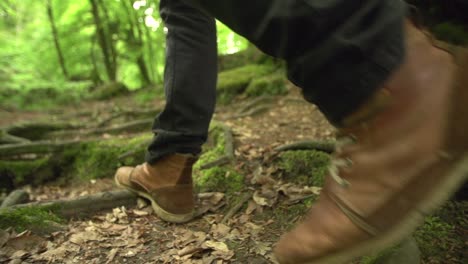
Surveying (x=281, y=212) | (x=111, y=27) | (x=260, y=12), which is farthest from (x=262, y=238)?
(x=111, y=27)

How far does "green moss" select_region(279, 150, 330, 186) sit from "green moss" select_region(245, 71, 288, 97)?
3041 mm

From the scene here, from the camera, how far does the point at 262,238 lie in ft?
5.57

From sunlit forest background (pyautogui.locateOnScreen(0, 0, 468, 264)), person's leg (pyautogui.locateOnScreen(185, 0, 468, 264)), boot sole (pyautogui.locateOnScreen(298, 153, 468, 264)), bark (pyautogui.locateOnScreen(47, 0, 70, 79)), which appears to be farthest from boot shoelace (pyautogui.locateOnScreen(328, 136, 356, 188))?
bark (pyautogui.locateOnScreen(47, 0, 70, 79))

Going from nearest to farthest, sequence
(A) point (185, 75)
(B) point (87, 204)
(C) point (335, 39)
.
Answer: (C) point (335, 39) → (A) point (185, 75) → (B) point (87, 204)

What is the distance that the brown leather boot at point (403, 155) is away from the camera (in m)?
0.84

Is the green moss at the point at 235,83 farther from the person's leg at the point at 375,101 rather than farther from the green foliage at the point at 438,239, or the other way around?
the person's leg at the point at 375,101

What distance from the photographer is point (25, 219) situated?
1.88 metres

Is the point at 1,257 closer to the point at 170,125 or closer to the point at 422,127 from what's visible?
the point at 170,125

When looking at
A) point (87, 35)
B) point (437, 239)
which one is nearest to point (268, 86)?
point (437, 239)

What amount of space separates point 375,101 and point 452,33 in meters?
1.07

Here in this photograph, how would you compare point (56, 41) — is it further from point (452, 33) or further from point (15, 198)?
point (452, 33)

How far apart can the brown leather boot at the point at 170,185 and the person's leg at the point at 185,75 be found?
0.23 feet

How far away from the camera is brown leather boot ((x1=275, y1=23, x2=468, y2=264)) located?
0.84 m

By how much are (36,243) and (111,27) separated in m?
12.7
